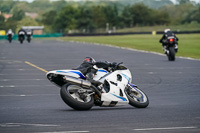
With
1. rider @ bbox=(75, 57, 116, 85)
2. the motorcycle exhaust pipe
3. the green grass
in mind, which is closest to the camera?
the motorcycle exhaust pipe

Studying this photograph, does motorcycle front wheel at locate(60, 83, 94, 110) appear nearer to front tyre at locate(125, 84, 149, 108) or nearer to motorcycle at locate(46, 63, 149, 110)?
motorcycle at locate(46, 63, 149, 110)

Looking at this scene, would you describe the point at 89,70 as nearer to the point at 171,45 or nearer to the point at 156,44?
the point at 171,45

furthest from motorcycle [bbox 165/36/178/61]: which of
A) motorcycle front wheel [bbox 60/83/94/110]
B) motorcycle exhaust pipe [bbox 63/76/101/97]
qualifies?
motorcycle front wheel [bbox 60/83/94/110]

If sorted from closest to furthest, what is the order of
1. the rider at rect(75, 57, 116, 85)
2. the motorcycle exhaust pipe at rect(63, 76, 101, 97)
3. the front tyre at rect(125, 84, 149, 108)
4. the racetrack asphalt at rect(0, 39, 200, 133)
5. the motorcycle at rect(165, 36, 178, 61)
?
the racetrack asphalt at rect(0, 39, 200, 133) < the motorcycle exhaust pipe at rect(63, 76, 101, 97) < the rider at rect(75, 57, 116, 85) < the front tyre at rect(125, 84, 149, 108) < the motorcycle at rect(165, 36, 178, 61)

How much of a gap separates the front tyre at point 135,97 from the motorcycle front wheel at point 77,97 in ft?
3.41

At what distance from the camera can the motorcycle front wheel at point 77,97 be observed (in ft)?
36.6

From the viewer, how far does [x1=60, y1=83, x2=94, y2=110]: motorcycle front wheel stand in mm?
11141

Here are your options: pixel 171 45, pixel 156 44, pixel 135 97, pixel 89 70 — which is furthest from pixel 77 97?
pixel 156 44

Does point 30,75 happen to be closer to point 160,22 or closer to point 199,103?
point 199,103

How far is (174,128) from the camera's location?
29.2 ft

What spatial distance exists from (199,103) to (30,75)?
11.8 m

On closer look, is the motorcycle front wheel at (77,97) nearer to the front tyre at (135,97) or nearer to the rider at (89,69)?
the rider at (89,69)

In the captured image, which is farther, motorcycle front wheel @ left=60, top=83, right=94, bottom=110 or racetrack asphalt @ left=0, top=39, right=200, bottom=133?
motorcycle front wheel @ left=60, top=83, right=94, bottom=110

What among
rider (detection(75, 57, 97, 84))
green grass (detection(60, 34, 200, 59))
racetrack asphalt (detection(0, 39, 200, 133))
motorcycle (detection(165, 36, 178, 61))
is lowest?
green grass (detection(60, 34, 200, 59))
